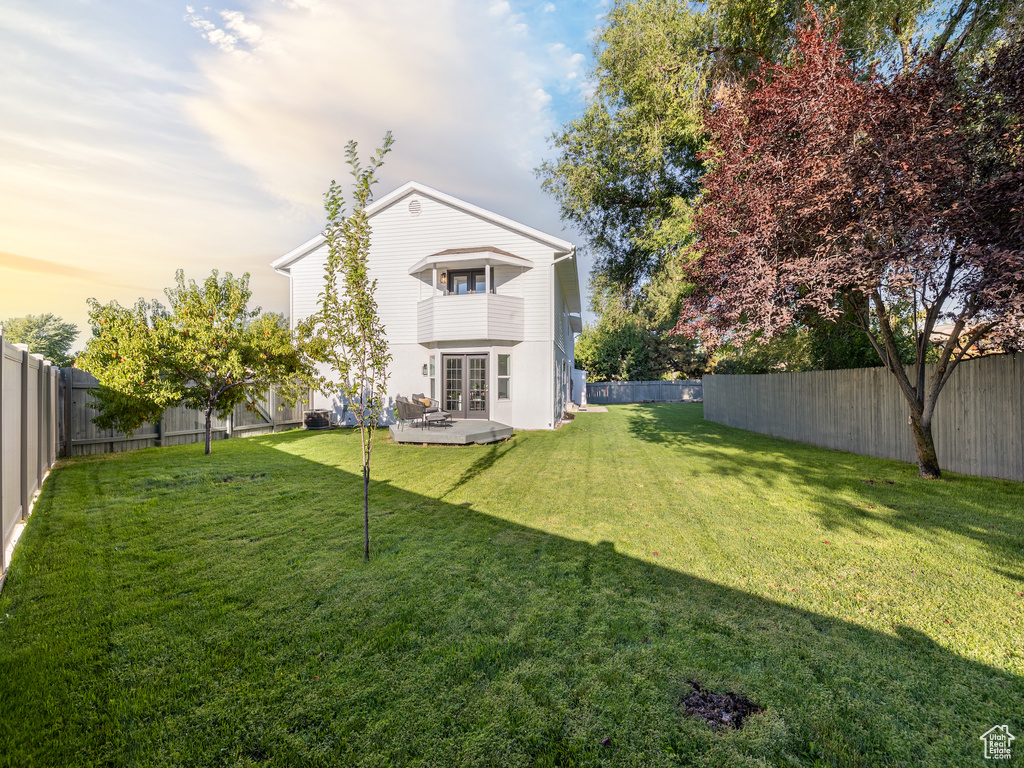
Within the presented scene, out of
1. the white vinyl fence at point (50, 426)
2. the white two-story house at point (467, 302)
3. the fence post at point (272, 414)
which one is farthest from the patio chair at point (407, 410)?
the fence post at point (272, 414)

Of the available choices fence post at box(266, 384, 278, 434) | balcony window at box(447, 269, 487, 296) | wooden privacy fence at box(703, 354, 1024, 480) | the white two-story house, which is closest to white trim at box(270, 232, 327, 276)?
the white two-story house

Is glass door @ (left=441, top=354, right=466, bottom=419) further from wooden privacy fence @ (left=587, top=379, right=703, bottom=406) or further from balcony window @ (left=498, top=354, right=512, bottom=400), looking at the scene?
wooden privacy fence @ (left=587, top=379, right=703, bottom=406)

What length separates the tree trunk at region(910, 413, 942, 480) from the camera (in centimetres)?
719

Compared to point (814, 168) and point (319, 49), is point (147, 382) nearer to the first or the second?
point (319, 49)

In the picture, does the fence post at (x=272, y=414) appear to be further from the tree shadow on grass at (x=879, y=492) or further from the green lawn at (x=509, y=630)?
the tree shadow on grass at (x=879, y=492)

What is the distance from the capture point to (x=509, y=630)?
9.59ft

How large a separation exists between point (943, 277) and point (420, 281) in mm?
13558

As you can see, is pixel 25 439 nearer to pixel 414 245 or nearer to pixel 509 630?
pixel 509 630

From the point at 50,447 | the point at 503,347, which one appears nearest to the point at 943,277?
the point at 503,347

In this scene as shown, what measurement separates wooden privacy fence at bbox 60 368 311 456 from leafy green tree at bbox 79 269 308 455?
41cm

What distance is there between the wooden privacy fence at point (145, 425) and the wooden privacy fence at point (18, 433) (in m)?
3.28

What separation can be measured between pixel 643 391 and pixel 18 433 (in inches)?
1327

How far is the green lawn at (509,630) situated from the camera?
2.04m

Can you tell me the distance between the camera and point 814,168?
6527 millimetres
